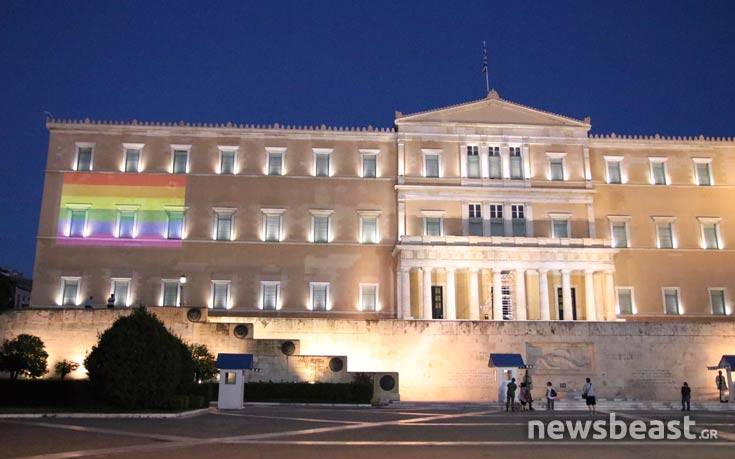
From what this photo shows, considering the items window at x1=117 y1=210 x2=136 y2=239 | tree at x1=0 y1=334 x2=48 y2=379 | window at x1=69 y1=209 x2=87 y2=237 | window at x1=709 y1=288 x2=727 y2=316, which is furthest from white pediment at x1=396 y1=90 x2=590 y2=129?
tree at x1=0 y1=334 x2=48 y2=379

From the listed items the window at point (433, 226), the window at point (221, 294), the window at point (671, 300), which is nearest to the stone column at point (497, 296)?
the window at point (433, 226)

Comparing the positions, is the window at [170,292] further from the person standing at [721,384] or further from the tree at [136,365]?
the person standing at [721,384]

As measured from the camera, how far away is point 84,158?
4881cm

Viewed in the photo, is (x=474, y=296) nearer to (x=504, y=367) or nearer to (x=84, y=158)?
(x=504, y=367)

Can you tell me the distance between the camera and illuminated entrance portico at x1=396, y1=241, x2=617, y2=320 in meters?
44.3

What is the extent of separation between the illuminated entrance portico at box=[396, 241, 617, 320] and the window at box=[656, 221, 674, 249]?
5.70m

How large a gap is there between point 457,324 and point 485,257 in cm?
783

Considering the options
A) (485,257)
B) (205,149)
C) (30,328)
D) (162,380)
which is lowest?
(162,380)

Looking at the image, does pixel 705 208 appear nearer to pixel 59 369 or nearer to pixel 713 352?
pixel 713 352

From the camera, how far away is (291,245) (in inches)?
1873

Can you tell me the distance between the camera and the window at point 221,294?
46.3 m

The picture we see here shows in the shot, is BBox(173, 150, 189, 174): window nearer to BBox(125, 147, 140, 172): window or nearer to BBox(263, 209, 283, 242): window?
BBox(125, 147, 140, 172): window

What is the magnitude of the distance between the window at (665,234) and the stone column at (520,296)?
37.4ft

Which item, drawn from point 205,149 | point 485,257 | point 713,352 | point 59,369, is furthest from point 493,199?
point 59,369
